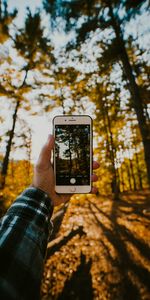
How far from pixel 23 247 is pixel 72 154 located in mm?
1678

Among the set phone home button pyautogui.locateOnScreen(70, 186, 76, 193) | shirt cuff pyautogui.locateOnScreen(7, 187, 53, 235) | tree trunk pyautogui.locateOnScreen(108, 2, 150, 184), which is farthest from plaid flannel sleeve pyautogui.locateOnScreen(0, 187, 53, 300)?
tree trunk pyautogui.locateOnScreen(108, 2, 150, 184)

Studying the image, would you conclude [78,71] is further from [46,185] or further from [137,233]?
[46,185]

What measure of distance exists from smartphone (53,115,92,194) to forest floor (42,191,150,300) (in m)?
3.83

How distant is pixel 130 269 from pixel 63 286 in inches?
73.8

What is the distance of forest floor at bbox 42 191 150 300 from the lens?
540cm

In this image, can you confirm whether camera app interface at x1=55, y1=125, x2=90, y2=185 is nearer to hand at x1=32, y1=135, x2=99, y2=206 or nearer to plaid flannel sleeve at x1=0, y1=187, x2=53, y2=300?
hand at x1=32, y1=135, x2=99, y2=206

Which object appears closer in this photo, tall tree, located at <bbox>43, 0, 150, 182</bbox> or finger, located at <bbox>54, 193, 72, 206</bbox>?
finger, located at <bbox>54, 193, 72, 206</bbox>

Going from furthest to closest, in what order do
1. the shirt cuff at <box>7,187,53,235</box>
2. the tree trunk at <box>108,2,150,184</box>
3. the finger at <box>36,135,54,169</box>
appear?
the tree trunk at <box>108,2,150,184</box> < the finger at <box>36,135,54,169</box> < the shirt cuff at <box>7,187,53,235</box>

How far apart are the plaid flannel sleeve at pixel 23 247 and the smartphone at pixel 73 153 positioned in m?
1.10

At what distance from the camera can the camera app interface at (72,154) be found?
2746mm

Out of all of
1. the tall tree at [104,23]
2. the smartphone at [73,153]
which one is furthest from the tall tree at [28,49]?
the smartphone at [73,153]

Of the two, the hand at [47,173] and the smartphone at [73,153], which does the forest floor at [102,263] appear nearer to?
the smartphone at [73,153]

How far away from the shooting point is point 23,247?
123cm

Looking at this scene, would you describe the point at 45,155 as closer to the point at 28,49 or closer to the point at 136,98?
the point at 136,98
